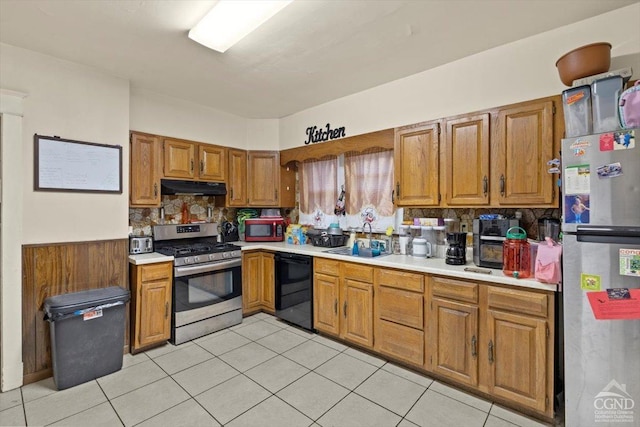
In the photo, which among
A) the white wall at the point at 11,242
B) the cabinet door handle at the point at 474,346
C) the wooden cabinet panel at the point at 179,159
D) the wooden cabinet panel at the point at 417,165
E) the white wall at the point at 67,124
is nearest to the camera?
the cabinet door handle at the point at 474,346

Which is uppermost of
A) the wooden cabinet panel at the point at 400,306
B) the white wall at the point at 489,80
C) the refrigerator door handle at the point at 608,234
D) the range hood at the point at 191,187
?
the white wall at the point at 489,80

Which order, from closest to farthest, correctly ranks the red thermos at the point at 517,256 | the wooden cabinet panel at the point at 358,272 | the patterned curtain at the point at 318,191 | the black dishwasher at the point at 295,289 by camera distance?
1. the red thermos at the point at 517,256
2. the wooden cabinet panel at the point at 358,272
3. the black dishwasher at the point at 295,289
4. the patterned curtain at the point at 318,191

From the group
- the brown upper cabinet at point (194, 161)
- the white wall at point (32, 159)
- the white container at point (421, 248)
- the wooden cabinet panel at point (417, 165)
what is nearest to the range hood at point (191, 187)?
the brown upper cabinet at point (194, 161)

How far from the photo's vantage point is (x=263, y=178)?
4258mm

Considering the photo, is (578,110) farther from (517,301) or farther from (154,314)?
(154,314)

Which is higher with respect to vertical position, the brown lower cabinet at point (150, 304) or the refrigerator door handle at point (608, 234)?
the refrigerator door handle at point (608, 234)

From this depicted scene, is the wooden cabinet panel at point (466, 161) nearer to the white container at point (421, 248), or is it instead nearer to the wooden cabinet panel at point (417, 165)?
the wooden cabinet panel at point (417, 165)

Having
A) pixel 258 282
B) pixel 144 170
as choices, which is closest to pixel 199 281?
pixel 258 282

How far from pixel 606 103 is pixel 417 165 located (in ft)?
4.32

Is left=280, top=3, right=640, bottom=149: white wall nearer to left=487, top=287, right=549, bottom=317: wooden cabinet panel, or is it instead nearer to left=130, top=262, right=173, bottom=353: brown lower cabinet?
left=487, top=287, right=549, bottom=317: wooden cabinet panel

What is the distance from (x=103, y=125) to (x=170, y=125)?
770 mm

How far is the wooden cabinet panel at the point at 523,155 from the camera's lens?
7.00 feet

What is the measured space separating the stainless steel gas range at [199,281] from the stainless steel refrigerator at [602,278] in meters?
3.07

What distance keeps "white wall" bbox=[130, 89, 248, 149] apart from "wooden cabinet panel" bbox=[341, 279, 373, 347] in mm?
2574
